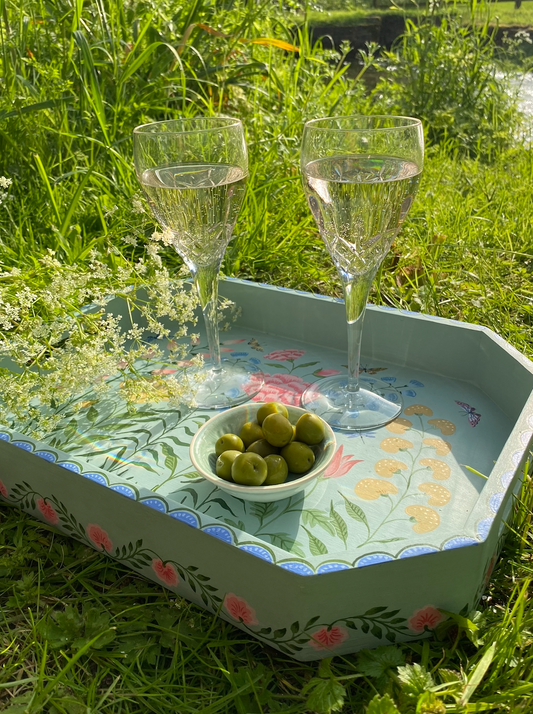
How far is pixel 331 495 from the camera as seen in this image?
0.92 meters

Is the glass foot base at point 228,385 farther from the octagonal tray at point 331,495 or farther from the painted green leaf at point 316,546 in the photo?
the painted green leaf at point 316,546

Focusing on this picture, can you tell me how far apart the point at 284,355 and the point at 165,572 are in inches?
22.9

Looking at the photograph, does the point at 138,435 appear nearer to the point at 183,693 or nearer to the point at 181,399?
the point at 181,399

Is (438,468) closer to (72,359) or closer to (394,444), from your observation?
(394,444)

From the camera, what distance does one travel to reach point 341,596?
0.72 metres

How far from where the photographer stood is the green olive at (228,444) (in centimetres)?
92

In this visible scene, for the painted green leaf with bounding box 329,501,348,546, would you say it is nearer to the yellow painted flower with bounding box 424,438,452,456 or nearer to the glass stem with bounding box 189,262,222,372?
the yellow painted flower with bounding box 424,438,452,456

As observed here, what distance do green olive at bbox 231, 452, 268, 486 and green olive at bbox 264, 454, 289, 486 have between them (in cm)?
1

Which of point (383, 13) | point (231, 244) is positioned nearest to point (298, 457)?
point (231, 244)

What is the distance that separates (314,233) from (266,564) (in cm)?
145

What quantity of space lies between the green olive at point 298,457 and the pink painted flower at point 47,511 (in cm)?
39

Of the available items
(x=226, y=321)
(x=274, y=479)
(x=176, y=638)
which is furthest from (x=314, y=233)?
(x=176, y=638)

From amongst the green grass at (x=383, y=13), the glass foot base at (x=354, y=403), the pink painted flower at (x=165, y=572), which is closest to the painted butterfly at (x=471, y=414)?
the glass foot base at (x=354, y=403)

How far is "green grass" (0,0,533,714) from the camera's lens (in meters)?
0.77
